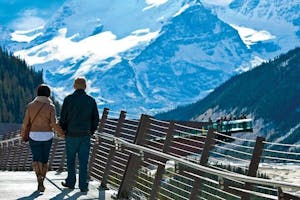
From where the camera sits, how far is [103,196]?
13859mm

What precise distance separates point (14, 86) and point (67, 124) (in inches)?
6767

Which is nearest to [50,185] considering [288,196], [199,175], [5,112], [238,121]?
[199,175]

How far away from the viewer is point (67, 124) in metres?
13.4

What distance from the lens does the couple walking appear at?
13.2 metres

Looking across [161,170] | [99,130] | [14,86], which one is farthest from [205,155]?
[14,86]

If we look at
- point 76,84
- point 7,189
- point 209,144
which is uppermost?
point 76,84

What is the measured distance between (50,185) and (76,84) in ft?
11.9

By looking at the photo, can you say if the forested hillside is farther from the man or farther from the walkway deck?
the man

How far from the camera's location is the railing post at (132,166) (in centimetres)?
1320

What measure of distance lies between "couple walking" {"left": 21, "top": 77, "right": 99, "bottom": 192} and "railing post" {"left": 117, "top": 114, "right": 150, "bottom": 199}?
0.76 m

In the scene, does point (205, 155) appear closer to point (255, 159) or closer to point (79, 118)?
point (255, 159)

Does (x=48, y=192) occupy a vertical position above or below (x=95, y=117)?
below

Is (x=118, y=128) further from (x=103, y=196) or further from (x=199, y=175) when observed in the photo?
(x=199, y=175)

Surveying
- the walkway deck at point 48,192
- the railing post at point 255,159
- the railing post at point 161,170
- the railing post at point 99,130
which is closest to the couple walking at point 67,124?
the walkway deck at point 48,192
